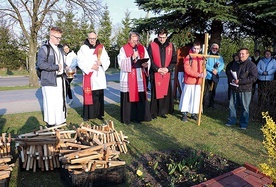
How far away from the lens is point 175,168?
14.3ft

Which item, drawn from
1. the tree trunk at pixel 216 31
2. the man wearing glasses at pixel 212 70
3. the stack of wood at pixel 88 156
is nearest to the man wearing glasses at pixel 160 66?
the man wearing glasses at pixel 212 70

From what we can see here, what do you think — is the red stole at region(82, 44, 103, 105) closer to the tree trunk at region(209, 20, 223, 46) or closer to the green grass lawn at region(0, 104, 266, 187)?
the green grass lawn at region(0, 104, 266, 187)

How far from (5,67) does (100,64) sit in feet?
91.4

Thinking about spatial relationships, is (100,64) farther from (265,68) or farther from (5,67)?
(5,67)

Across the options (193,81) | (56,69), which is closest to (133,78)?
(193,81)

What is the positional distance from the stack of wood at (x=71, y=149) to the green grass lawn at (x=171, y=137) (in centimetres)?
21

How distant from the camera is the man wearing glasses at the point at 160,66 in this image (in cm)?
761

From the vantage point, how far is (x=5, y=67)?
31.5 m

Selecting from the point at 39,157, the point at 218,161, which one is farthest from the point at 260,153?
the point at 39,157

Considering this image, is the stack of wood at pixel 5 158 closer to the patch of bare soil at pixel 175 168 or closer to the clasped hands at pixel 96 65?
the patch of bare soil at pixel 175 168

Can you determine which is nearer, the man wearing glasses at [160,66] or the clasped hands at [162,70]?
the clasped hands at [162,70]

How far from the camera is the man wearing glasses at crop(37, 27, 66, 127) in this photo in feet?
18.3

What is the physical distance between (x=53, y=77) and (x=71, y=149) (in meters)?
1.88

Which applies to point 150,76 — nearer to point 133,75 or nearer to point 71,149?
point 133,75
